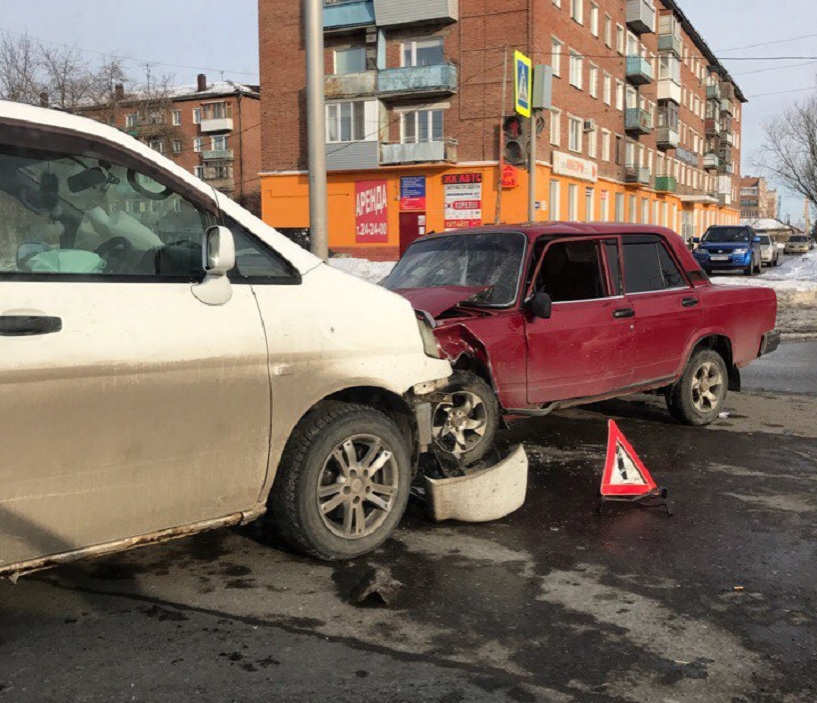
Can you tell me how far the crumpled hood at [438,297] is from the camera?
618 centimetres

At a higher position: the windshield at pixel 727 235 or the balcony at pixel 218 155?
the balcony at pixel 218 155

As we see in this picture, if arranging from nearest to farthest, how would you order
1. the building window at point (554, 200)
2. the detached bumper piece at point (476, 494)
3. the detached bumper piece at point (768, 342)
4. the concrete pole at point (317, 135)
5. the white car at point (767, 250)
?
the detached bumper piece at point (476, 494) → the detached bumper piece at point (768, 342) → the concrete pole at point (317, 135) → the building window at point (554, 200) → the white car at point (767, 250)

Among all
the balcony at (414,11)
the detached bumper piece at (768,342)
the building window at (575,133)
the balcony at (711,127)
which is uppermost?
the balcony at (711,127)

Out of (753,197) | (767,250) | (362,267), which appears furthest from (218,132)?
(753,197)

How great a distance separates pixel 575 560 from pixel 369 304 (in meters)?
1.64

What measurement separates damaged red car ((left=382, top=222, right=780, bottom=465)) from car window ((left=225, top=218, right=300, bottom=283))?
5.87 feet

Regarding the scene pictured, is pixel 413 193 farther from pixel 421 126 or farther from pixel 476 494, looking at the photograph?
pixel 476 494

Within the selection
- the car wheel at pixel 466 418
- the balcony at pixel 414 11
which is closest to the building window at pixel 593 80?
the balcony at pixel 414 11

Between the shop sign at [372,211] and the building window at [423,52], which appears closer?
the building window at [423,52]

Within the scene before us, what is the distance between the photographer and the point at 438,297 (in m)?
6.37

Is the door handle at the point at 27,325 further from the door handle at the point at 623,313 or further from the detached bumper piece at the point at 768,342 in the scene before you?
the detached bumper piece at the point at 768,342

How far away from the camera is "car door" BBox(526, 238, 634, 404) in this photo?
20.6 feet

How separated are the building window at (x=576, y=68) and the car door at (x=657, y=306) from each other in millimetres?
36484

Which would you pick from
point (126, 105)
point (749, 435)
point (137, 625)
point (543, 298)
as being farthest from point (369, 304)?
point (126, 105)
